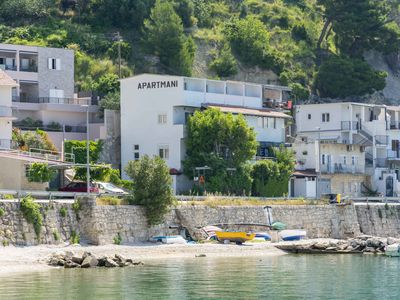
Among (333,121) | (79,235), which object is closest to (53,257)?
(79,235)

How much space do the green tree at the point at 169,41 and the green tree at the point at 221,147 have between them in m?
28.6

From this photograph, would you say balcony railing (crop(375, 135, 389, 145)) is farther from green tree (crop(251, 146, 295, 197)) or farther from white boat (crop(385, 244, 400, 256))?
white boat (crop(385, 244, 400, 256))

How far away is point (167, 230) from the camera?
72.7 metres

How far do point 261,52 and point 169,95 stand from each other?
3792 centimetres

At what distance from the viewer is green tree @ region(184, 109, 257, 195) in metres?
87.8

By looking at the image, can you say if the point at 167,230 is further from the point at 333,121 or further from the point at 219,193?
the point at 333,121

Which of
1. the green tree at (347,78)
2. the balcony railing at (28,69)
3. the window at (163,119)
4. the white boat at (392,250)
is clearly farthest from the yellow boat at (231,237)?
the green tree at (347,78)

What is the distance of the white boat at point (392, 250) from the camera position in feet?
245

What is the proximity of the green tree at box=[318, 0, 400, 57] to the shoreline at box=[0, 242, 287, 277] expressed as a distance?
61.8 m

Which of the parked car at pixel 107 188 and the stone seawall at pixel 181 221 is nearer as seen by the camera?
the stone seawall at pixel 181 221

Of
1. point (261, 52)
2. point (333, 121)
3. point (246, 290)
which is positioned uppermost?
point (261, 52)

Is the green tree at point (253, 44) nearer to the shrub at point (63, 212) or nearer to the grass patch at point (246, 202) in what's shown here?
the grass patch at point (246, 202)

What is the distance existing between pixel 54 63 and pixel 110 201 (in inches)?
1502

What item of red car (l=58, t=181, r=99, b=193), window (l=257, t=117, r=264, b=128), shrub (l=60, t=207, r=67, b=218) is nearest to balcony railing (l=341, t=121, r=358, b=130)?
window (l=257, t=117, r=264, b=128)
